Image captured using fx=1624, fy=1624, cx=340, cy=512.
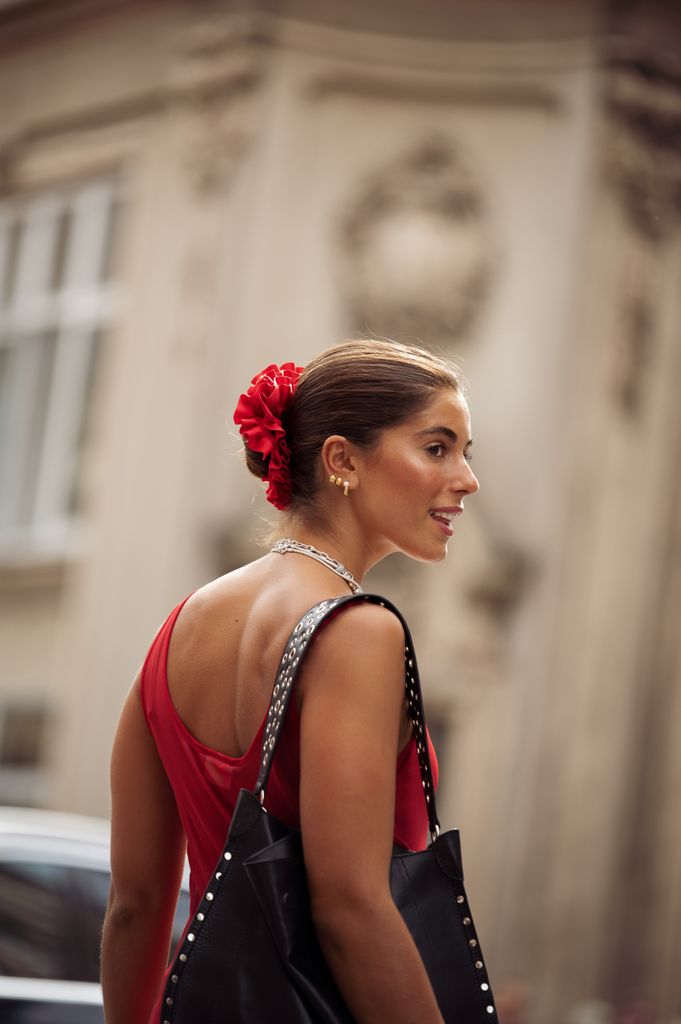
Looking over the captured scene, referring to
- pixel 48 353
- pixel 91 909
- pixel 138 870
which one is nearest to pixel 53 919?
pixel 91 909

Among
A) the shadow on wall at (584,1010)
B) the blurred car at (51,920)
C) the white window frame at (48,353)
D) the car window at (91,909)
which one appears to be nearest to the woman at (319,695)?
the blurred car at (51,920)

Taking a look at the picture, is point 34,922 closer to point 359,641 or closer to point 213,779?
point 213,779

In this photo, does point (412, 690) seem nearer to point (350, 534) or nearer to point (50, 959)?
point (350, 534)

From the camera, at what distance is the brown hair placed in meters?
2.19

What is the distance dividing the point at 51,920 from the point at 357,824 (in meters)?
2.79

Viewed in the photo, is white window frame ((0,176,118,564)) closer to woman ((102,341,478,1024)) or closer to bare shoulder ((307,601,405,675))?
woman ((102,341,478,1024))

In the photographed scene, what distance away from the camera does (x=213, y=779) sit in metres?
2.09

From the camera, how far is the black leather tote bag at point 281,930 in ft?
6.16

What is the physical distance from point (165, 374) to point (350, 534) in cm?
1147

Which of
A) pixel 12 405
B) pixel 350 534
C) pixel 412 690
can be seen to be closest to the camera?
pixel 412 690

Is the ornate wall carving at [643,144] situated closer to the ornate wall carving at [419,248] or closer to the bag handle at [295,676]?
the ornate wall carving at [419,248]

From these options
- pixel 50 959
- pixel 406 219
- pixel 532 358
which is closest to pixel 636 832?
pixel 532 358

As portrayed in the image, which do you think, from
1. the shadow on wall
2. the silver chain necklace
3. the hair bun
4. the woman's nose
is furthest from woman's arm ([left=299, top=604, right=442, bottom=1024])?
the shadow on wall

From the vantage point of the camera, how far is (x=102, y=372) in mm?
14445
